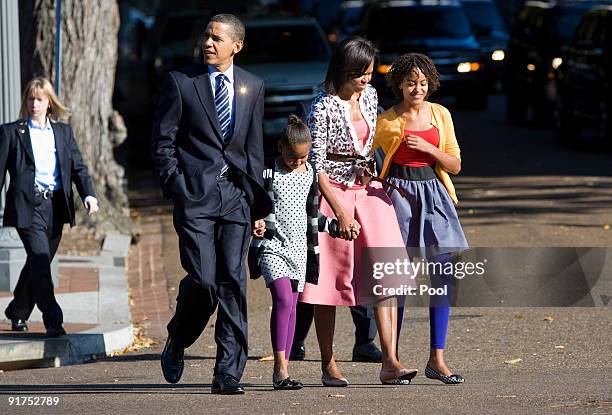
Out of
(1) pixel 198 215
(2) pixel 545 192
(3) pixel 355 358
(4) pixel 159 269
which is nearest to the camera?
(1) pixel 198 215

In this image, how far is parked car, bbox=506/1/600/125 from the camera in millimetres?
23766

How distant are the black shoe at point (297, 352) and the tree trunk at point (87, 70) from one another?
5.98 m

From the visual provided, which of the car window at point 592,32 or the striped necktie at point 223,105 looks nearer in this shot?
the striped necktie at point 223,105

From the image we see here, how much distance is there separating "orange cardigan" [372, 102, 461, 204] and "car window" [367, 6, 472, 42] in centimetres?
1807

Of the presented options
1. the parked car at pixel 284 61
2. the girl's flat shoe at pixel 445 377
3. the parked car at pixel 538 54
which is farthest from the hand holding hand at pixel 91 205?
the parked car at pixel 538 54

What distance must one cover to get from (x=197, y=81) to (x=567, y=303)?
401cm

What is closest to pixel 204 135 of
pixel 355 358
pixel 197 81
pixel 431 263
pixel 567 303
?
pixel 197 81

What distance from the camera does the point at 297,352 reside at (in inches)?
342

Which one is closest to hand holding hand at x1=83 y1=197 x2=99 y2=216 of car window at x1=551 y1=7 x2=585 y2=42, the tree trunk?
the tree trunk

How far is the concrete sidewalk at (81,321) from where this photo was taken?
9.01 meters

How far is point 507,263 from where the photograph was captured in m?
11.5

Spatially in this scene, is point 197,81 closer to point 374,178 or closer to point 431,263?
point 374,178

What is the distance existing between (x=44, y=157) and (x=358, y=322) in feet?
7.61

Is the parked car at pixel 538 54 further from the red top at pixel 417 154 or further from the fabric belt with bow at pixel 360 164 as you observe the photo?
the fabric belt with bow at pixel 360 164
